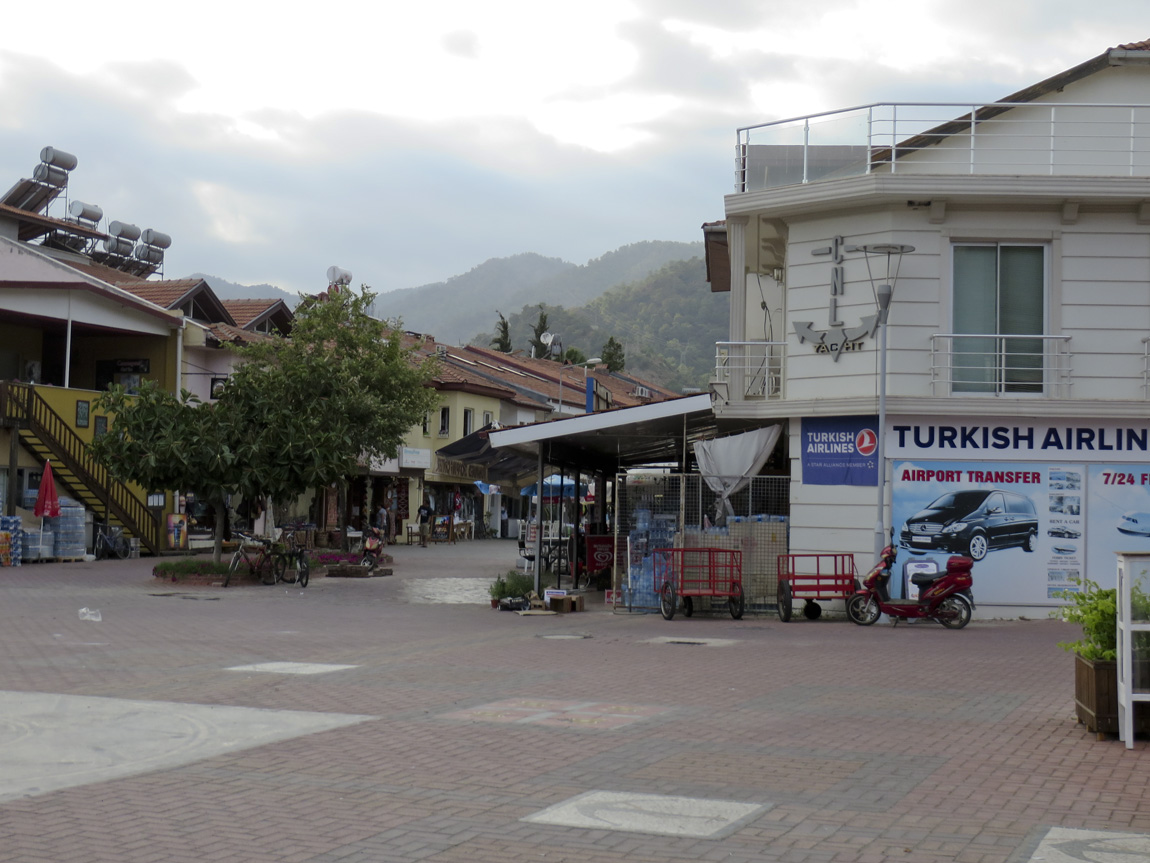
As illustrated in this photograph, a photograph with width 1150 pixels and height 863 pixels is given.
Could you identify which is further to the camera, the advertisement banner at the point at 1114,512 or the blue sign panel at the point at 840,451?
the blue sign panel at the point at 840,451

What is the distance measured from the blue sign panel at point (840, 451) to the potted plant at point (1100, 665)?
1034cm

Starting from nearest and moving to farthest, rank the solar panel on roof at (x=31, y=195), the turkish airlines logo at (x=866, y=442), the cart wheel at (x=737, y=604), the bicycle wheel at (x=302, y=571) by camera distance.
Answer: the cart wheel at (x=737, y=604), the turkish airlines logo at (x=866, y=442), the bicycle wheel at (x=302, y=571), the solar panel on roof at (x=31, y=195)

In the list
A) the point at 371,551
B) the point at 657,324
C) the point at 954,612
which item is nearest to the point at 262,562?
the point at 371,551

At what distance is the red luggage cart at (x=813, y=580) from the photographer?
62.4ft

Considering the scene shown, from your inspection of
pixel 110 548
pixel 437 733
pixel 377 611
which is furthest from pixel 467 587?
pixel 437 733

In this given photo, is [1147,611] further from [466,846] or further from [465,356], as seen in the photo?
[465,356]

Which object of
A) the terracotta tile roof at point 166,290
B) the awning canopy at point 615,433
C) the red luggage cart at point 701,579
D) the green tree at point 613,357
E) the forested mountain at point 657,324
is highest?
the forested mountain at point 657,324

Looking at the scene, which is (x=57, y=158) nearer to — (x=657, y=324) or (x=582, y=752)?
(x=582, y=752)

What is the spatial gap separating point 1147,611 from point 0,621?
1475cm

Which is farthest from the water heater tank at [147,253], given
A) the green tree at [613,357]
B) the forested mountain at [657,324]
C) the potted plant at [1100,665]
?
the potted plant at [1100,665]

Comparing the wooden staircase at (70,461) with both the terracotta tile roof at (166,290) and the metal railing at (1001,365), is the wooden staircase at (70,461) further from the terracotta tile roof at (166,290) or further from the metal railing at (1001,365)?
the metal railing at (1001,365)

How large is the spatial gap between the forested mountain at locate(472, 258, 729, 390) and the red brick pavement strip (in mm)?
95790

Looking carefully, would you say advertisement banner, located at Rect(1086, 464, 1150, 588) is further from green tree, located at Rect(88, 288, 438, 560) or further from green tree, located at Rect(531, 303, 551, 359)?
green tree, located at Rect(531, 303, 551, 359)

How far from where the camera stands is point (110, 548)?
112 ft
